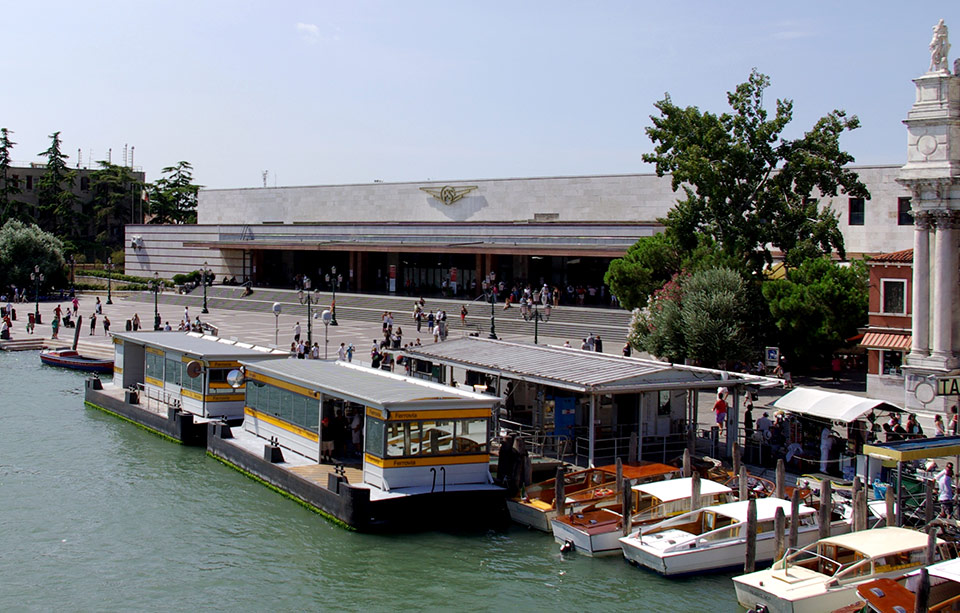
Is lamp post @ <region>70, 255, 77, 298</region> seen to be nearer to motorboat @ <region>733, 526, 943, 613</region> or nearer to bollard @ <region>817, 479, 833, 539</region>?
bollard @ <region>817, 479, 833, 539</region>

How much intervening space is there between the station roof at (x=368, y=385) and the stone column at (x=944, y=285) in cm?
1729

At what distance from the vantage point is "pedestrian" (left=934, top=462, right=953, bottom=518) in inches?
790

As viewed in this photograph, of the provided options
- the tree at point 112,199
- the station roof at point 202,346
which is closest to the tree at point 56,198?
the tree at point 112,199

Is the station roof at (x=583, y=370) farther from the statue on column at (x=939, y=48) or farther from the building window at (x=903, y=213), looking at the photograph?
the building window at (x=903, y=213)

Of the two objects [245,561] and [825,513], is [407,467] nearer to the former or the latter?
[245,561]

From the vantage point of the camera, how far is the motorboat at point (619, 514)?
19.8 meters

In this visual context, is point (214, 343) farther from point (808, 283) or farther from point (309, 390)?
point (808, 283)

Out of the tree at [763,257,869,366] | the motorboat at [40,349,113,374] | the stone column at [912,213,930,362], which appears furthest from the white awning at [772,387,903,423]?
the motorboat at [40,349,113,374]

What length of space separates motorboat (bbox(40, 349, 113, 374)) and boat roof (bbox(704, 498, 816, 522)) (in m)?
35.1

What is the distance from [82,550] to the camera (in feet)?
66.7

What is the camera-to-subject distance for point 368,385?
23.5 metres

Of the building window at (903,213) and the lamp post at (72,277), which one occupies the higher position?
the building window at (903,213)

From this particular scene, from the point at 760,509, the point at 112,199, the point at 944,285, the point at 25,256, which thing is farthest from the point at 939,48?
the point at 112,199

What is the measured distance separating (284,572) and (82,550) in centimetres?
452
